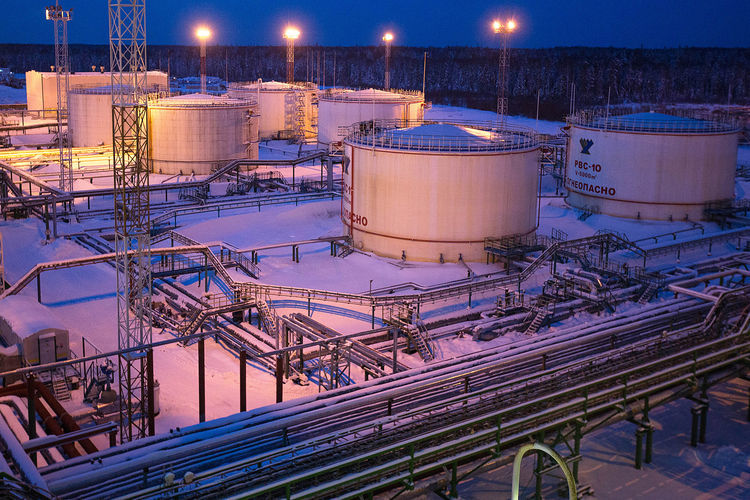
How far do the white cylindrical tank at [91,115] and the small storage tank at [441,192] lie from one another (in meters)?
40.7

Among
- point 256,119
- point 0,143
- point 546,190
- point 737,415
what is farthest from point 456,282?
point 0,143

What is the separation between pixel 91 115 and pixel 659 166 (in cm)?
4963

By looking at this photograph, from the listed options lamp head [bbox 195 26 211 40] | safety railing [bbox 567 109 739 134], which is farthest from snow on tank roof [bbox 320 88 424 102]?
safety railing [bbox 567 109 739 134]

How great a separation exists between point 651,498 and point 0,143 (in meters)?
73.9

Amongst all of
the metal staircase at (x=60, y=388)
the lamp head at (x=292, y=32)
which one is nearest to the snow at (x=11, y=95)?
the lamp head at (x=292, y=32)

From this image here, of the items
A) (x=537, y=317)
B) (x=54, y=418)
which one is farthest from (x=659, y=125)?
(x=54, y=418)

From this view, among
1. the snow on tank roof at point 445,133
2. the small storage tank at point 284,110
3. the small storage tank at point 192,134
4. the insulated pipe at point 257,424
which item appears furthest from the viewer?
the small storage tank at point 284,110

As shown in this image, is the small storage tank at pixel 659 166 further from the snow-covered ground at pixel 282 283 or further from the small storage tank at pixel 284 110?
the small storage tank at pixel 284 110

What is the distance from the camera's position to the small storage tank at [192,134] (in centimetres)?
6494

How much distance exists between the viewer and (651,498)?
18078 millimetres

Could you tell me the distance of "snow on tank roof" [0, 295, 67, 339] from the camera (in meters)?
26.9

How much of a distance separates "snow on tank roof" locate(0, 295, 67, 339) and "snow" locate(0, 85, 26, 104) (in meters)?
106

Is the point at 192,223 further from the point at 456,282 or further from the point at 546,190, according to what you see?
the point at 546,190

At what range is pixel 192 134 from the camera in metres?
64.9
